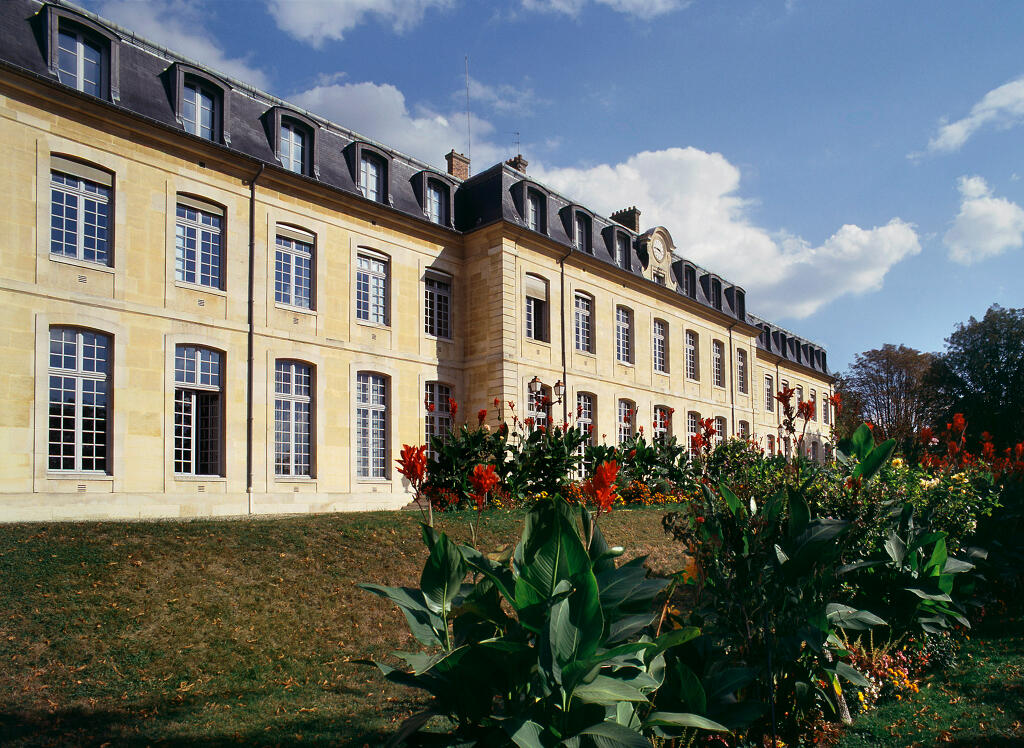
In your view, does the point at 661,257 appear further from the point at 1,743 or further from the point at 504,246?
the point at 1,743

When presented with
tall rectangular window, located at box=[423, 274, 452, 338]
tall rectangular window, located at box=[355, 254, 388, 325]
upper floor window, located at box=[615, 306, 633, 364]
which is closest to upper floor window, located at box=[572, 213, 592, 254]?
upper floor window, located at box=[615, 306, 633, 364]

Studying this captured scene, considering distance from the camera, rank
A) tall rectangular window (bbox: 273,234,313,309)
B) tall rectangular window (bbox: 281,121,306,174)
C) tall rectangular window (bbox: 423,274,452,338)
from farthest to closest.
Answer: tall rectangular window (bbox: 423,274,452,338) → tall rectangular window (bbox: 281,121,306,174) → tall rectangular window (bbox: 273,234,313,309)

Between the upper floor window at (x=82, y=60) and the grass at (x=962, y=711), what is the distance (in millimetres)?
14488

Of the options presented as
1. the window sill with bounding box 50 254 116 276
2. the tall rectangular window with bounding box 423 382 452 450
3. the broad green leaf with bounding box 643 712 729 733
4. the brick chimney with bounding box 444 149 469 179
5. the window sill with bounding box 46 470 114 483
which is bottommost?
the broad green leaf with bounding box 643 712 729 733

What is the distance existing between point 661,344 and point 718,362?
460cm

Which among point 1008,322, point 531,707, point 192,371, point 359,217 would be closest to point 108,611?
point 531,707

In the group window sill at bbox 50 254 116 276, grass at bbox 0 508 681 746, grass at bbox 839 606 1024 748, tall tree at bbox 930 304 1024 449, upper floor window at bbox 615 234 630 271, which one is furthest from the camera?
tall tree at bbox 930 304 1024 449

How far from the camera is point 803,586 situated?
4461 mm

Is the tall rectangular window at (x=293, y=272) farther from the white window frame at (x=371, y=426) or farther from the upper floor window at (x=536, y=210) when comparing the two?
the upper floor window at (x=536, y=210)

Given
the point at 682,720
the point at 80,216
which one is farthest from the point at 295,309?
the point at 682,720

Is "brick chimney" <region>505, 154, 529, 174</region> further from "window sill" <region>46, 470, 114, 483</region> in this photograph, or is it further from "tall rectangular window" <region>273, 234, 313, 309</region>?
"window sill" <region>46, 470, 114, 483</region>

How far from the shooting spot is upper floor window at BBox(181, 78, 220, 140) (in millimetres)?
14391

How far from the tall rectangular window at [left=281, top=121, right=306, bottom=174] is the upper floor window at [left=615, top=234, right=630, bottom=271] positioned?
10.8 meters

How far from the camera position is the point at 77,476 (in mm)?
12344
